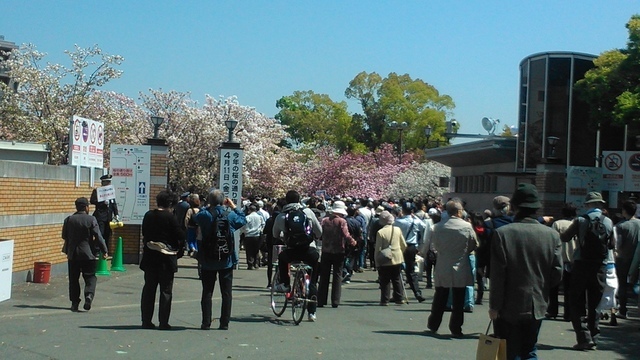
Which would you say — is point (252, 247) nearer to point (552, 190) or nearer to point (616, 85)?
point (552, 190)

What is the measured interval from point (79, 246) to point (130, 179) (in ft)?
29.2

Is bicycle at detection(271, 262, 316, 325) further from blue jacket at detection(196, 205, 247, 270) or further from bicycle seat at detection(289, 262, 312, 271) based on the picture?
blue jacket at detection(196, 205, 247, 270)

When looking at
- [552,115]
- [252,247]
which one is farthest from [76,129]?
[552,115]

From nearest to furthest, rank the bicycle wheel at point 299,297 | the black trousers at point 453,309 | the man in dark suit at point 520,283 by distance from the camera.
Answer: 1. the man in dark suit at point 520,283
2. the black trousers at point 453,309
3. the bicycle wheel at point 299,297

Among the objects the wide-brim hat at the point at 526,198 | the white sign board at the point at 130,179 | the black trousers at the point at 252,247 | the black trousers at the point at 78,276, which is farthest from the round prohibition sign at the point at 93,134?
the wide-brim hat at the point at 526,198

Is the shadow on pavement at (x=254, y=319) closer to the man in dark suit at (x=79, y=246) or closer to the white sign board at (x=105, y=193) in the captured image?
the man in dark suit at (x=79, y=246)

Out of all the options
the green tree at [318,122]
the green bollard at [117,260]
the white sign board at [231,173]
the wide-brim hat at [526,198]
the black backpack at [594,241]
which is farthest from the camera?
the green tree at [318,122]

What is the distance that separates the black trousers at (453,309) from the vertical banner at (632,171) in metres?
13.2

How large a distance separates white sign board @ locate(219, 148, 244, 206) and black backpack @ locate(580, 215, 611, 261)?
13.1 m

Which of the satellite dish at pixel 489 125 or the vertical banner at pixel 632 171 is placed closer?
the vertical banner at pixel 632 171

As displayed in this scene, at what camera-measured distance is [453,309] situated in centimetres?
1161

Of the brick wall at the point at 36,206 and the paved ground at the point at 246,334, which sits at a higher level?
the brick wall at the point at 36,206

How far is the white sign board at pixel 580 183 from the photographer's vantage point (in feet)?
82.7

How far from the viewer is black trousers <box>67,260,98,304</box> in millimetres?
13344
